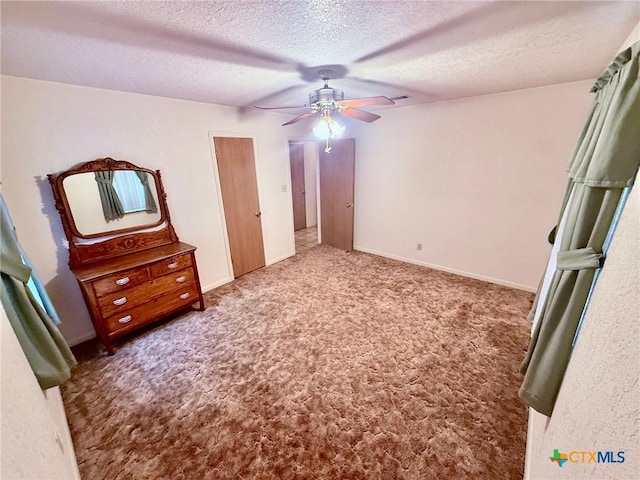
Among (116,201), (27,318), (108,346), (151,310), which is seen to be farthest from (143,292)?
(27,318)

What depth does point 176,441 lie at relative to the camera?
163cm

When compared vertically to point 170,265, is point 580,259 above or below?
above

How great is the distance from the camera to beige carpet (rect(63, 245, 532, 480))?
1.52 meters

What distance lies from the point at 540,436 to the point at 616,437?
2.82 ft

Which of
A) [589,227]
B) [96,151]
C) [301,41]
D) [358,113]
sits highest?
[301,41]

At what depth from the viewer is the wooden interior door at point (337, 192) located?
429cm

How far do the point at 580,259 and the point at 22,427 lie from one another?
6.36ft

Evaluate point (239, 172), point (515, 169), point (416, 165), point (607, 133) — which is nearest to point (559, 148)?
point (515, 169)

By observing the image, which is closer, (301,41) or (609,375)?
(609,375)

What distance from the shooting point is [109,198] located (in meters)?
2.52

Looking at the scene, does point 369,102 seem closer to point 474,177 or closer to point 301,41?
point 301,41

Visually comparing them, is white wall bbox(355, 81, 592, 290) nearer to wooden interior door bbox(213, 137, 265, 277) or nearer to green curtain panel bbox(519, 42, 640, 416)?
wooden interior door bbox(213, 137, 265, 277)

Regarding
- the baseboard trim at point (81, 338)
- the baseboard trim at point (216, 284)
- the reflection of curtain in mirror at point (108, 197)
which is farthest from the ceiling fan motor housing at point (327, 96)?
the baseboard trim at point (81, 338)

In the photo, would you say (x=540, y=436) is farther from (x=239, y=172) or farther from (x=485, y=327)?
(x=239, y=172)
